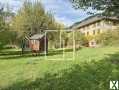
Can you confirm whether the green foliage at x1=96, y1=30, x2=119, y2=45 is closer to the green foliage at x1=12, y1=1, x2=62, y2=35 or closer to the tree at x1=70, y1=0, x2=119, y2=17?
the green foliage at x1=12, y1=1, x2=62, y2=35

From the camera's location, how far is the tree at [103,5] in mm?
15656

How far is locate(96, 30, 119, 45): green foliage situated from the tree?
3546 cm

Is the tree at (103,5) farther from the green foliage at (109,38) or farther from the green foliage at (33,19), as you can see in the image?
the green foliage at (33,19)

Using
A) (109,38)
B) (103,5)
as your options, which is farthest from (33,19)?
(103,5)

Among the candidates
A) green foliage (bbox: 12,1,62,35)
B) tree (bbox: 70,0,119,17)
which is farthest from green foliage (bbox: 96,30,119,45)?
tree (bbox: 70,0,119,17)

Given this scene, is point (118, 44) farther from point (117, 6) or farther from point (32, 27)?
point (117, 6)

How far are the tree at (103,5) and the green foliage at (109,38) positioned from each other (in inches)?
1396

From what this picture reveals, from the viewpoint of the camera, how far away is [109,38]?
175 feet

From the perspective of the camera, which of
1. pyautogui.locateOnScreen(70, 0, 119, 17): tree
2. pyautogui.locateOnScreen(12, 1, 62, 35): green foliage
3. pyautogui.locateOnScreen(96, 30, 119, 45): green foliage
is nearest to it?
pyautogui.locateOnScreen(70, 0, 119, 17): tree

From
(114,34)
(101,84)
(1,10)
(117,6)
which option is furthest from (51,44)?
(101,84)

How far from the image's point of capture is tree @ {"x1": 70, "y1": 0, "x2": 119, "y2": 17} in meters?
15.7

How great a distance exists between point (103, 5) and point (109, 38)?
3796 cm

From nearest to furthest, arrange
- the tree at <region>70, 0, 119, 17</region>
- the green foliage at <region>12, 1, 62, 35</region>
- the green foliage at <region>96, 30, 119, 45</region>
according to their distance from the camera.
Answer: the tree at <region>70, 0, 119, 17</region>, the green foliage at <region>96, 30, 119, 45</region>, the green foliage at <region>12, 1, 62, 35</region>

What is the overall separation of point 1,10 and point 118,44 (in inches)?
854
